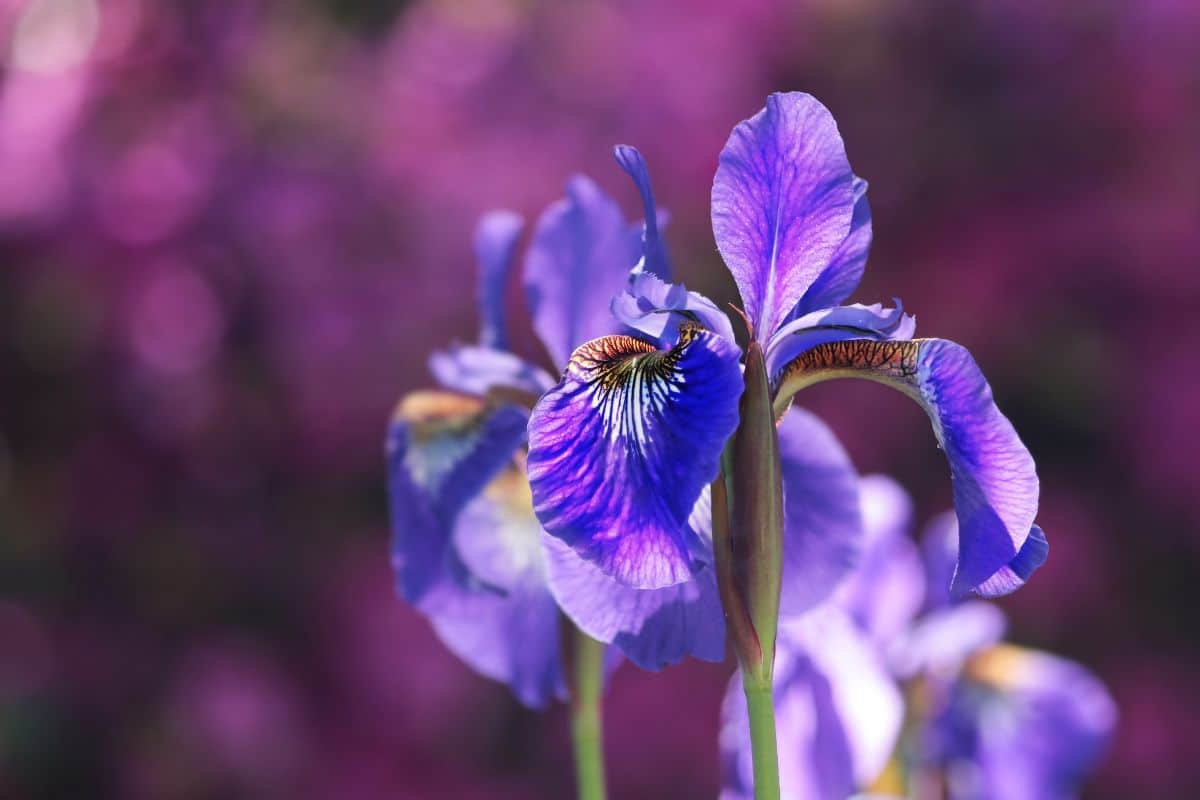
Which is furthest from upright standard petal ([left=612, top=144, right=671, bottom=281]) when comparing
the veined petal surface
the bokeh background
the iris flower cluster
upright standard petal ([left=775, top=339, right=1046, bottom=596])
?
the bokeh background

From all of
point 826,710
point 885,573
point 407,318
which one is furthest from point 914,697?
point 407,318

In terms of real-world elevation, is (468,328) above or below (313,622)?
above

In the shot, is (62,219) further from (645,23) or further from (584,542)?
(584,542)

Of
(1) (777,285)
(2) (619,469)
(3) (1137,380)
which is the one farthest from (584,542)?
(3) (1137,380)

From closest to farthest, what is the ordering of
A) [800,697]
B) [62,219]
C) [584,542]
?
[584,542]
[800,697]
[62,219]

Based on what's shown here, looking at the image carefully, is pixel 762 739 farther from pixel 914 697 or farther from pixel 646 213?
pixel 914 697

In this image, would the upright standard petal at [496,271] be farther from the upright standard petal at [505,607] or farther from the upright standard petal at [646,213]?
the upright standard petal at [646,213]

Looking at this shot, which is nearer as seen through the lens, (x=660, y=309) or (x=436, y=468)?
(x=660, y=309)
